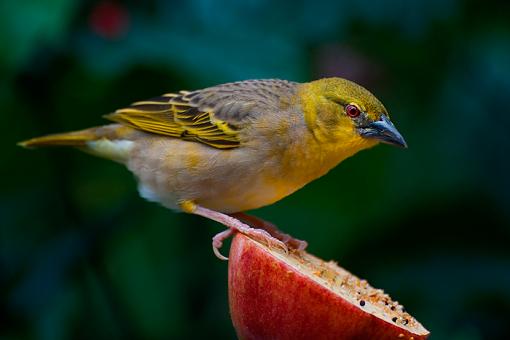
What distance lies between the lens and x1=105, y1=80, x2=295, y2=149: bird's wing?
3527 millimetres

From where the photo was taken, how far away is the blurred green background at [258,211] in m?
4.27

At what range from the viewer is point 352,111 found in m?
3.25

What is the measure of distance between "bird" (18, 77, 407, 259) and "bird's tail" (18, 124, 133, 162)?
4 centimetres

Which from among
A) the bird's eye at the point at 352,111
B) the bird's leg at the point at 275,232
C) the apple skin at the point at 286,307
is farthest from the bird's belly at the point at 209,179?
the apple skin at the point at 286,307

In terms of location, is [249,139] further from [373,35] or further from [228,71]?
[373,35]

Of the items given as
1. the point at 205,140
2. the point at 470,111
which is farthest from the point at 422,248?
the point at 205,140

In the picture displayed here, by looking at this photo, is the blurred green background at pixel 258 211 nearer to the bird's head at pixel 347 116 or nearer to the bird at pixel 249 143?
the bird at pixel 249 143

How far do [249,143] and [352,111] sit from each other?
0.40 m

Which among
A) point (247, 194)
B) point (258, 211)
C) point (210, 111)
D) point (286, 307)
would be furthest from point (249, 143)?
point (258, 211)

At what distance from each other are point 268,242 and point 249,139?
540 millimetres

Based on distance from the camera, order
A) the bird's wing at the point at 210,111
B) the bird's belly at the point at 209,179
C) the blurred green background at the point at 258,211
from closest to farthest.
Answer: the bird's belly at the point at 209,179 < the bird's wing at the point at 210,111 < the blurred green background at the point at 258,211

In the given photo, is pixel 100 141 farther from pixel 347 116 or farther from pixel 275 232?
pixel 347 116

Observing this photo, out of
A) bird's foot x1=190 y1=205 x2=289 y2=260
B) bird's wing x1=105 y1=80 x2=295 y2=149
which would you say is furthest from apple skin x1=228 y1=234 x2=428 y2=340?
bird's wing x1=105 y1=80 x2=295 y2=149

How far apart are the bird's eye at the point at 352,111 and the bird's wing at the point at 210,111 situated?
33 cm
